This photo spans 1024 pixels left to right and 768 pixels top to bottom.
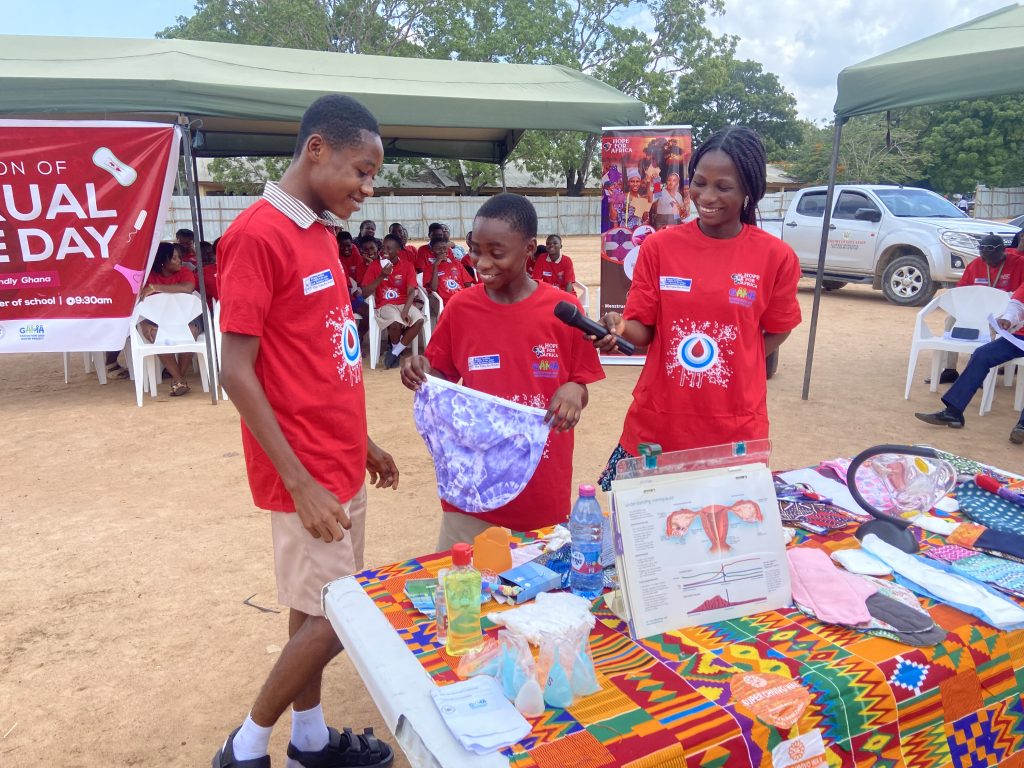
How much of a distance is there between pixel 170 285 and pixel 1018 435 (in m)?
7.70

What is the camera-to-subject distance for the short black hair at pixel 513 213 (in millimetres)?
2398

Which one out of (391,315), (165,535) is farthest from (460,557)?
(391,315)

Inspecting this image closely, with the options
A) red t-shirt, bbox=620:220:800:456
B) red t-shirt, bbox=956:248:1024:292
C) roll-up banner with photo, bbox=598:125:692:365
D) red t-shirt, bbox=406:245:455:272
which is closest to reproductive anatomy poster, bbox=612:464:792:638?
red t-shirt, bbox=620:220:800:456

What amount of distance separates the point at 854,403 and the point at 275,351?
626 cm

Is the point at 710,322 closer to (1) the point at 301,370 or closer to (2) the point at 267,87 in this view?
(1) the point at 301,370

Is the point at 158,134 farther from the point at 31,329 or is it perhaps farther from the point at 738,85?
the point at 738,85

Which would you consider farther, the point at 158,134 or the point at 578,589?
the point at 158,134

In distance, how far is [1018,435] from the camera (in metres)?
5.83

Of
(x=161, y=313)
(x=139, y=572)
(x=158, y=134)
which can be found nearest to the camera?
(x=139, y=572)

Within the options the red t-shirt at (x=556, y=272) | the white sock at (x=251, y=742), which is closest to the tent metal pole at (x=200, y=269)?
the red t-shirt at (x=556, y=272)

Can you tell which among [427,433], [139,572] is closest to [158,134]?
[139,572]

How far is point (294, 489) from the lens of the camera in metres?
1.87

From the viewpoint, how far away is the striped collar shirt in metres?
1.90

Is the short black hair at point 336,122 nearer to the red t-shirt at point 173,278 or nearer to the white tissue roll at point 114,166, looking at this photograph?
the white tissue roll at point 114,166
